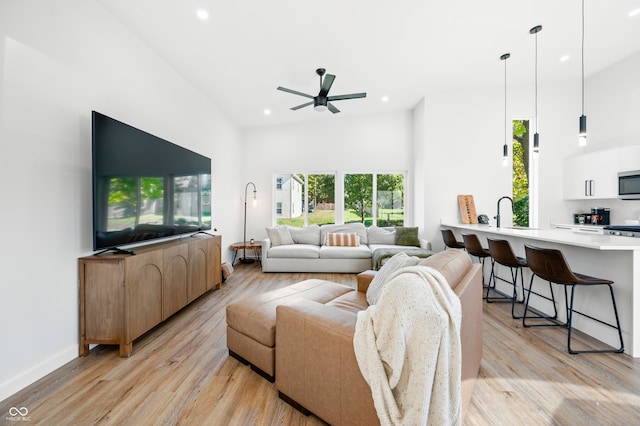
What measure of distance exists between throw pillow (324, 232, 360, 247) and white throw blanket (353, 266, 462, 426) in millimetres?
4137

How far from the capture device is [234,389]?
68.0 inches

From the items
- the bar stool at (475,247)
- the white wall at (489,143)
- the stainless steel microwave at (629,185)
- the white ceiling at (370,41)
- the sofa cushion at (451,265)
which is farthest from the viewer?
the white wall at (489,143)

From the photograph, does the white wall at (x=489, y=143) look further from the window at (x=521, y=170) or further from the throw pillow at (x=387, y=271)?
the throw pillow at (x=387, y=271)

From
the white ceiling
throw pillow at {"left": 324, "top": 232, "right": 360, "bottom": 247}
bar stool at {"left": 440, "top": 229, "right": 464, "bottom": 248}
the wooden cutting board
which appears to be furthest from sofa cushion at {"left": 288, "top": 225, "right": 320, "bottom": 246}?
the wooden cutting board

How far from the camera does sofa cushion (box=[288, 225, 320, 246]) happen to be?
556 centimetres

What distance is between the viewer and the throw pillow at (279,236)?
5.34 m

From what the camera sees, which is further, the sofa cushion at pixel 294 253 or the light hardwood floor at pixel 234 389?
the sofa cushion at pixel 294 253

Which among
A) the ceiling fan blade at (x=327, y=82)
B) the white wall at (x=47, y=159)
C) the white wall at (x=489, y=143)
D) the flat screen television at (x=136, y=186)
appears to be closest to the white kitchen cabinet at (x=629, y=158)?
the white wall at (x=489, y=143)

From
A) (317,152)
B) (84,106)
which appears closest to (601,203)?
(317,152)

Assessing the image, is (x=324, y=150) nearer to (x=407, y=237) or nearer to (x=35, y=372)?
(x=407, y=237)

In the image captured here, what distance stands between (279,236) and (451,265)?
4.12m

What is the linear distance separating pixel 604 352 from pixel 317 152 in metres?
5.17

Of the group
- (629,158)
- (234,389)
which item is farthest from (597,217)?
(234,389)

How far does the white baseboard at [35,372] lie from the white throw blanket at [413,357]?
2212mm
